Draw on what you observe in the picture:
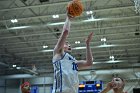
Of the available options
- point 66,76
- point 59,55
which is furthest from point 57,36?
point 66,76

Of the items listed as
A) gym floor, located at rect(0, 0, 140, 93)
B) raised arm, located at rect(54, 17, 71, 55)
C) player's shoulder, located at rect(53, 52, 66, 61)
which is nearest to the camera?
raised arm, located at rect(54, 17, 71, 55)

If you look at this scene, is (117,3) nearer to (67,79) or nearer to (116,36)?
(116,36)

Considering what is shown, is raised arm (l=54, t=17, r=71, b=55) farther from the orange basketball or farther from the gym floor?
the gym floor

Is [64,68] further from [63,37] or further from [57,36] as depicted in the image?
[57,36]

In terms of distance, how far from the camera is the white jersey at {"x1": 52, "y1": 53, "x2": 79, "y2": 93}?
3.62m

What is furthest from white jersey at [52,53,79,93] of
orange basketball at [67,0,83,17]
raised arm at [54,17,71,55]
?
orange basketball at [67,0,83,17]

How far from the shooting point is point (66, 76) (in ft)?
12.0

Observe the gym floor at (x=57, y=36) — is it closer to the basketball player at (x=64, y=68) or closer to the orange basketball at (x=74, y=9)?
the orange basketball at (x=74, y=9)

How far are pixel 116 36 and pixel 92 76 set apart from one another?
8649 millimetres

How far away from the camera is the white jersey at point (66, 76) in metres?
3.62

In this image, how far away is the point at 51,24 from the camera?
16.8m

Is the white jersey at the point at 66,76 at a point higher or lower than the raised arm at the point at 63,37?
lower

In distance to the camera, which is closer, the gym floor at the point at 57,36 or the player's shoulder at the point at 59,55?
the player's shoulder at the point at 59,55

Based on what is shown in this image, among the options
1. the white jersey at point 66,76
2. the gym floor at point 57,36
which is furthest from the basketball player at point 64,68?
the gym floor at point 57,36
